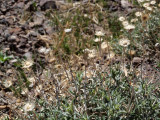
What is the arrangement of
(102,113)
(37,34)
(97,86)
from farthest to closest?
(37,34)
(97,86)
(102,113)

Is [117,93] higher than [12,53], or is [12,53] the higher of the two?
[117,93]

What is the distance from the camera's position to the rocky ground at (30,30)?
343 centimetres

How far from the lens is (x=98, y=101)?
2.27 metres

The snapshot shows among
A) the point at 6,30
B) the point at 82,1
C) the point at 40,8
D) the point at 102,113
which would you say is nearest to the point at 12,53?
the point at 6,30

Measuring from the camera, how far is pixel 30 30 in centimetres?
413

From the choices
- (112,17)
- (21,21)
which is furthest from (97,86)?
(21,21)

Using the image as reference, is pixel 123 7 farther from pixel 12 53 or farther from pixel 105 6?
pixel 12 53

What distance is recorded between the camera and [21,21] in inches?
171

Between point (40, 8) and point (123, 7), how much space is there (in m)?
1.51

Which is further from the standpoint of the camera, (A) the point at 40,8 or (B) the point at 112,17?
(A) the point at 40,8

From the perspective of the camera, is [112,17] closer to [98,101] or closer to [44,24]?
[44,24]

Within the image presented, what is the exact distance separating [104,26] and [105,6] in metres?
0.65

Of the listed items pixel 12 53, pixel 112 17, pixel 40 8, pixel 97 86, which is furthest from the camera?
pixel 40 8

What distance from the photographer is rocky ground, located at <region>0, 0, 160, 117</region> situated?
3432 millimetres
